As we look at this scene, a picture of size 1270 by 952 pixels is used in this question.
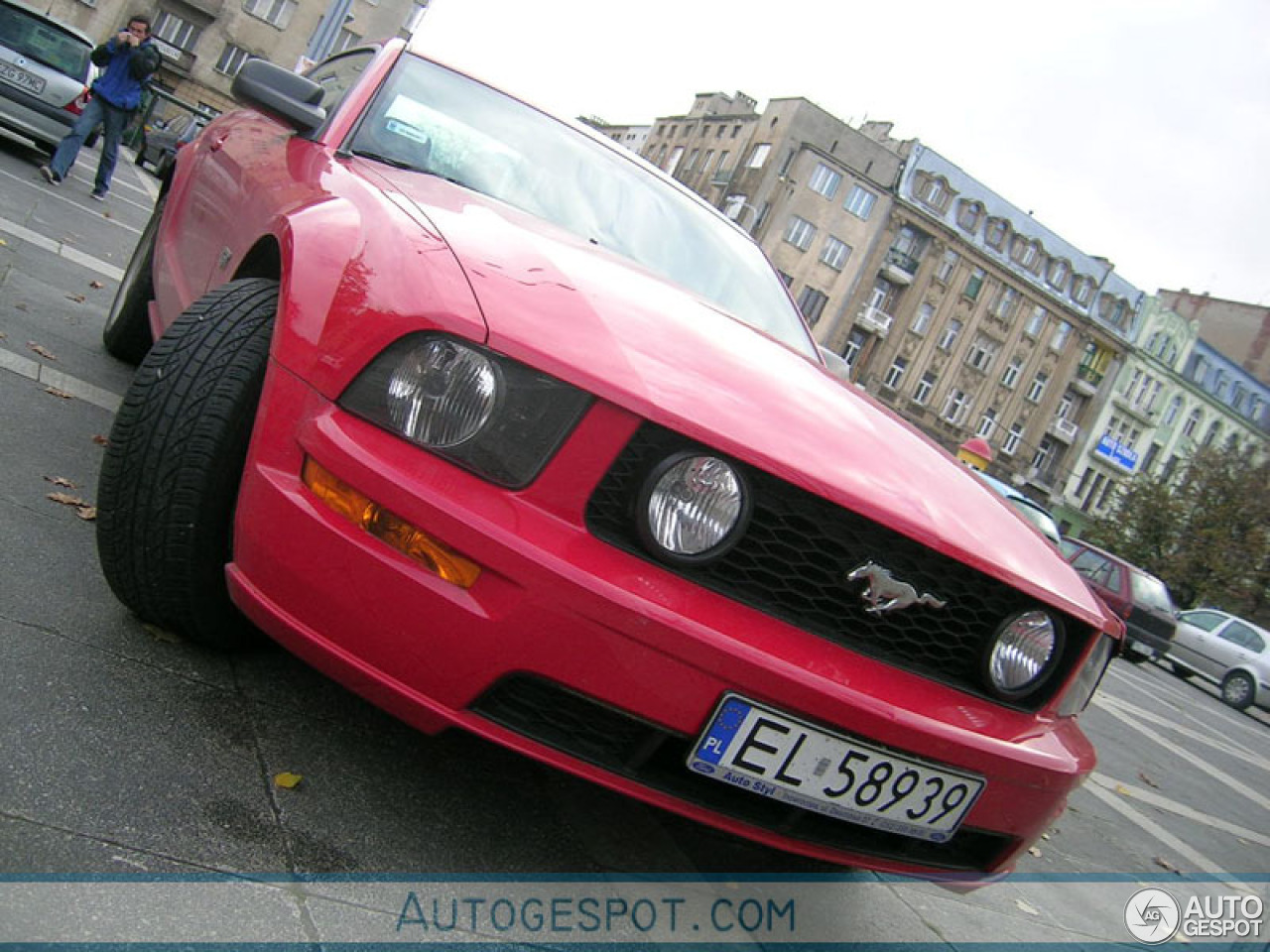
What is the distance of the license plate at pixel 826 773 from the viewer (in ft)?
5.63

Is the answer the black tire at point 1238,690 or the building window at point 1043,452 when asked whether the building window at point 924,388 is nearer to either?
the building window at point 1043,452

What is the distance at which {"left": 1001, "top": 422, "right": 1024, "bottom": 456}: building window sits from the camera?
53781mm

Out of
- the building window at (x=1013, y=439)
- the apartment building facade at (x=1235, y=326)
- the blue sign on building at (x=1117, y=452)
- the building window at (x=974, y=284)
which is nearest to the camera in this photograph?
the building window at (x=974, y=284)

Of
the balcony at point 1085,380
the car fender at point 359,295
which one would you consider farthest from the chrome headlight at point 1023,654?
the balcony at point 1085,380

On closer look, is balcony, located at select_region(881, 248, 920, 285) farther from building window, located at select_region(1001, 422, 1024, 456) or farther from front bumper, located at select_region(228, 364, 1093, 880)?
front bumper, located at select_region(228, 364, 1093, 880)

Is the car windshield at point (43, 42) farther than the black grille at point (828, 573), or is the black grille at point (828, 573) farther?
the car windshield at point (43, 42)

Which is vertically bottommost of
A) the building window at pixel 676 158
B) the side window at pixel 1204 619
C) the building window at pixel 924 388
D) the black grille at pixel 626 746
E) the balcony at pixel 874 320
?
the black grille at pixel 626 746

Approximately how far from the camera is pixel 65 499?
282 cm

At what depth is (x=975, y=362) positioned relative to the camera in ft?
172

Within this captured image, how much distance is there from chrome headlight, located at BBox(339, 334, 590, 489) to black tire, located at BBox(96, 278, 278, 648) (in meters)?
0.41

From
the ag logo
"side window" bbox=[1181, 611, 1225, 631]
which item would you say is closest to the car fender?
the ag logo

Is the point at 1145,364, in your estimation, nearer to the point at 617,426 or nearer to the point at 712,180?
the point at 712,180

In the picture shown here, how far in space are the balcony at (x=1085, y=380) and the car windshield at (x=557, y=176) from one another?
55.4 meters

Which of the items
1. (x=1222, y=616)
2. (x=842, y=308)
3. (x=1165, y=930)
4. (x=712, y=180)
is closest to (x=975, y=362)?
(x=842, y=308)
